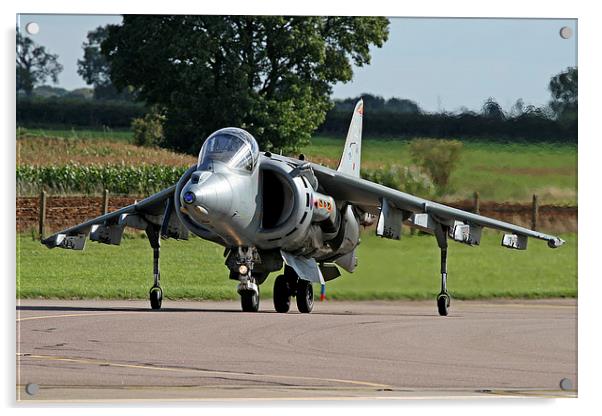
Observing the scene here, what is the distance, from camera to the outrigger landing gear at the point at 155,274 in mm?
20562

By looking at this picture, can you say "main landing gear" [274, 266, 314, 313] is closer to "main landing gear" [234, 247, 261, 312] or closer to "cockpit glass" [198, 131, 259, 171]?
"main landing gear" [234, 247, 261, 312]

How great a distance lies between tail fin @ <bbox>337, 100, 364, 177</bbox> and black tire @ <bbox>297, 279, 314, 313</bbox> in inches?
71.5

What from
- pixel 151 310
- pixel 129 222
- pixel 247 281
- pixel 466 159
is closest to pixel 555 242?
pixel 466 159

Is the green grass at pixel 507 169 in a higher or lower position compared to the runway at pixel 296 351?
higher

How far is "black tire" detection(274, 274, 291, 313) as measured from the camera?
845 inches

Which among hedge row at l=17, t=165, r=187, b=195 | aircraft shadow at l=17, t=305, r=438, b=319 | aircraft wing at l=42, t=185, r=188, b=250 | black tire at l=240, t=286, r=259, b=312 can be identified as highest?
hedge row at l=17, t=165, r=187, b=195

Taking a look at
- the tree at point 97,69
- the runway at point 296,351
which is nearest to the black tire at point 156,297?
the runway at point 296,351

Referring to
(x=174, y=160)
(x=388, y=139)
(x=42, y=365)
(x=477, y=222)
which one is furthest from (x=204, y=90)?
(x=42, y=365)

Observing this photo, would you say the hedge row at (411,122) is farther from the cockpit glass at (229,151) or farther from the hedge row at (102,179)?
the cockpit glass at (229,151)

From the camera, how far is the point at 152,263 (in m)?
20.7

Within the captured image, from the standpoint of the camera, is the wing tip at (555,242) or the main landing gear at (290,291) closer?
the wing tip at (555,242)

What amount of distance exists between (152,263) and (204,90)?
8.90 feet

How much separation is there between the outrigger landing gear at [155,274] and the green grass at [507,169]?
2907 millimetres

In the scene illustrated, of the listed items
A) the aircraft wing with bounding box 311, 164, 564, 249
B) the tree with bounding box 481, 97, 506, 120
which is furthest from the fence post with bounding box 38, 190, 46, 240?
the tree with bounding box 481, 97, 506, 120
